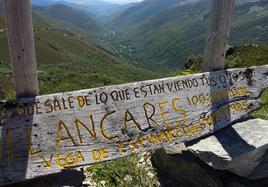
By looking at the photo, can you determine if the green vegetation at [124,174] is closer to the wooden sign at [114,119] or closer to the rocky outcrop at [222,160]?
the rocky outcrop at [222,160]

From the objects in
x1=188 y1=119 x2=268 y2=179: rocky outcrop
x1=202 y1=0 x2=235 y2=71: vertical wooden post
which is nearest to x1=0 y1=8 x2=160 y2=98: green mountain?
x1=202 y1=0 x2=235 y2=71: vertical wooden post

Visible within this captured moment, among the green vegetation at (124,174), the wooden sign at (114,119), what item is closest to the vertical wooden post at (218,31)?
the wooden sign at (114,119)

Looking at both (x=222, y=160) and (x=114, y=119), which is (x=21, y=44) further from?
(x=222, y=160)

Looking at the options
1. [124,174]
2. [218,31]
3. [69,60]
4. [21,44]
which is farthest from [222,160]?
[69,60]

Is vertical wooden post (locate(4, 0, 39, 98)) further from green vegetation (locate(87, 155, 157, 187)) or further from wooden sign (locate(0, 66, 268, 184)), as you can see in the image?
green vegetation (locate(87, 155, 157, 187))

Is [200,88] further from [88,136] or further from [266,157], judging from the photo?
[88,136]

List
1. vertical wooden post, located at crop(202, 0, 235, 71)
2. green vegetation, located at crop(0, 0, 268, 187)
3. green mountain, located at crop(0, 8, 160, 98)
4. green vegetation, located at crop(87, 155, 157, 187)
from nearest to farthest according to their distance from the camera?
green vegetation, located at crop(87, 155, 157, 187)
vertical wooden post, located at crop(202, 0, 235, 71)
green vegetation, located at crop(0, 0, 268, 187)
green mountain, located at crop(0, 8, 160, 98)
